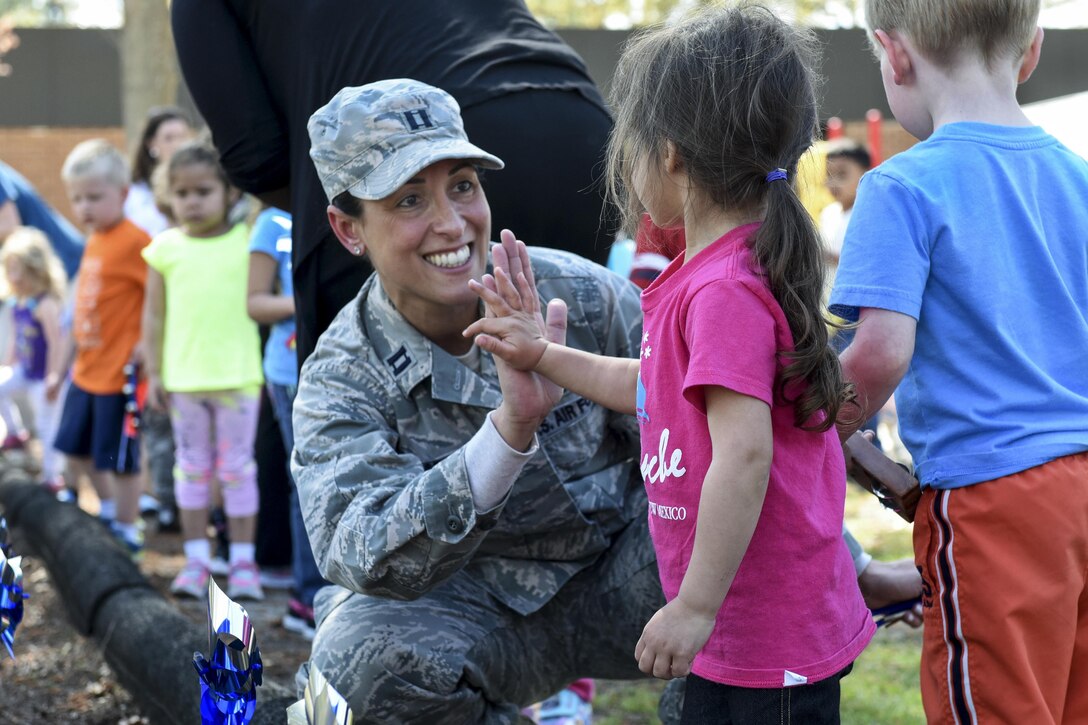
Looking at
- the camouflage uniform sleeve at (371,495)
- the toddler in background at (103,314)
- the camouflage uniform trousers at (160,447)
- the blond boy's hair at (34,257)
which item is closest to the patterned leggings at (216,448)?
the toddler in background at (103,314)

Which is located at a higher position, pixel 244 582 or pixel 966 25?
pixel 966 25

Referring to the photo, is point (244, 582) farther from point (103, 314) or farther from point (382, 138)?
point (382, 138)

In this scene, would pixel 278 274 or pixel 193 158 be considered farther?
pixel 193 158

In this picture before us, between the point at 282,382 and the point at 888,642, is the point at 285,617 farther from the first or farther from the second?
the point at 888,642

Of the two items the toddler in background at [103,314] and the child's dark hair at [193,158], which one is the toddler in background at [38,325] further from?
the child's dark hair at [193,158]

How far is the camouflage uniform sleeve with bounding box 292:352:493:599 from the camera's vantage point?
2367 mm

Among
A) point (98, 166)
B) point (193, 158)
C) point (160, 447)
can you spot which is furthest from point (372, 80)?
point (160, 447)

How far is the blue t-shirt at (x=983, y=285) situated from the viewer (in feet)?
6.91

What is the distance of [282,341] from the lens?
201 inches

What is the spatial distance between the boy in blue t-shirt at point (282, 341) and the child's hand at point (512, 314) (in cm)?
253

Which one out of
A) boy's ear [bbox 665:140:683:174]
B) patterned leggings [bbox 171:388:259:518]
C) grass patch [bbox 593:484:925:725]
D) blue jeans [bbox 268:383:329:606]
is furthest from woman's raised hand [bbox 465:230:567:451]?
patterned leggings [bbox 171:388:259:518]

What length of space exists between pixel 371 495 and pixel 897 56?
4.08 feet

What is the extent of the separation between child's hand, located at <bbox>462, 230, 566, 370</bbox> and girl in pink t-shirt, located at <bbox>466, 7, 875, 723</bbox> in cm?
23

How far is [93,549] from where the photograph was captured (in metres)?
5.14
